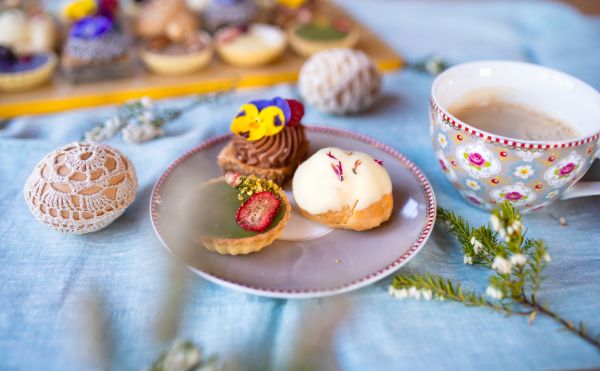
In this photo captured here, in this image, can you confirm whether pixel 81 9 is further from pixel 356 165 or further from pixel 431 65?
pixel 431 65

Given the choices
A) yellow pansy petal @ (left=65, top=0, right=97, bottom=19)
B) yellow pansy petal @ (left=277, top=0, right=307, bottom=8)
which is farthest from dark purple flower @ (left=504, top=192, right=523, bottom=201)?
yellow pansy petal @ (left=65, top=0, right=97, bottom=19)

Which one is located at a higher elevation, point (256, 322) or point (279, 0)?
point (279, 0)

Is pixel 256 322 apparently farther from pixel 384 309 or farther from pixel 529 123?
pixel 529 123

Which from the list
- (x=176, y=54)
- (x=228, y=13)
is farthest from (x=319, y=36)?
(x=176, y=54)

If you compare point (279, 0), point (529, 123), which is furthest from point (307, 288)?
point (279, 0)

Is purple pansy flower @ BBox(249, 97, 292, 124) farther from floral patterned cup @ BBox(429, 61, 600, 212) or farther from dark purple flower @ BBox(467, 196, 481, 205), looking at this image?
dark purple flower @ BBox(467, 196, 481, 205)

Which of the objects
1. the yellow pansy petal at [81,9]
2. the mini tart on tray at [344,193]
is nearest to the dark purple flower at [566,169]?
the mini tart on tray at [344,193]
